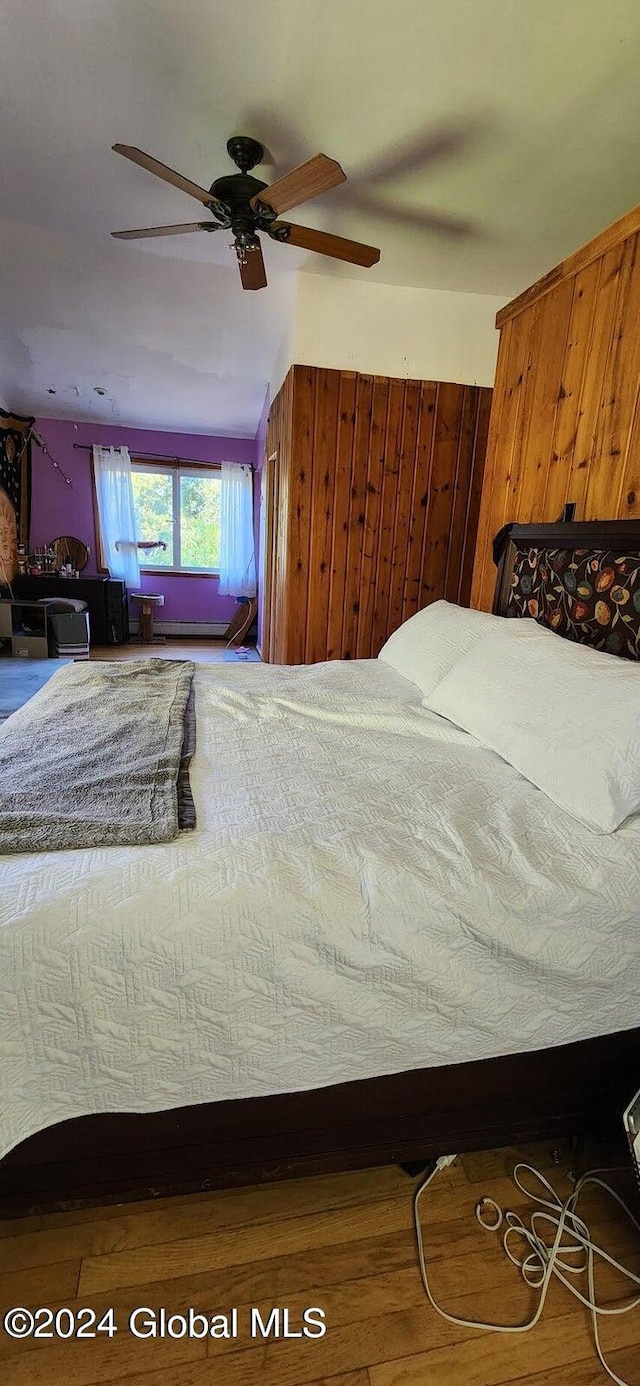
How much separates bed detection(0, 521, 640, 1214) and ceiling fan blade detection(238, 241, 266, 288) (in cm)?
231

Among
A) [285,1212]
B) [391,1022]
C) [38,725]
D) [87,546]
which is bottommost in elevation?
[285,1212]

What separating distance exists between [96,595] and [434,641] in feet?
16.4

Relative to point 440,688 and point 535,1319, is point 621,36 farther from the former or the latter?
point 535,1319

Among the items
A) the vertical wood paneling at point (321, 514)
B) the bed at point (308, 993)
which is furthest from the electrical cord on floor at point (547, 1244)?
the vertical wood paneling at point (321, 514)

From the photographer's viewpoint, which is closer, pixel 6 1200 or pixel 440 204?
pixel 6 1200

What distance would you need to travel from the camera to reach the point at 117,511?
21.5ft

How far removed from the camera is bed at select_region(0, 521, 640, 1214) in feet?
2.68

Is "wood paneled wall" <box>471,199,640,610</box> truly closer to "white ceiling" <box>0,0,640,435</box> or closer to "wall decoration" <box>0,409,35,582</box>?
"white ceiling" <box>0,0,640,435</box>

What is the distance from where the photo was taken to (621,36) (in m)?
1.65

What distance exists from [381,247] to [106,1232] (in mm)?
3729

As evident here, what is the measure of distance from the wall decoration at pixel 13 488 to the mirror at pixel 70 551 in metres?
0.35

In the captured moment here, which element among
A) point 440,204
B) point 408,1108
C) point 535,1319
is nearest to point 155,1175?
point 408,1108

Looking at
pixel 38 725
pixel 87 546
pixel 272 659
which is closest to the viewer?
pixel 38 725

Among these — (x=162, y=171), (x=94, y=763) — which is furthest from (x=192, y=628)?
(x=94, y=763)
